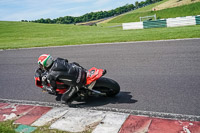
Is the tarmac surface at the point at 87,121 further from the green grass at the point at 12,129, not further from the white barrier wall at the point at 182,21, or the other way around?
the white barrier wall at the point at 182,21

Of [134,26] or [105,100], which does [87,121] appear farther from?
Answer: [134,26]

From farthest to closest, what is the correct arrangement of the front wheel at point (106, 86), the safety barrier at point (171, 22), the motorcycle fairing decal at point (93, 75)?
the safety barrier at point (171, 22), the front wheel at point (106, 86), the motorcycle fairing decal at point (93, 75)

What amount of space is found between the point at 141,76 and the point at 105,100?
6.44ft

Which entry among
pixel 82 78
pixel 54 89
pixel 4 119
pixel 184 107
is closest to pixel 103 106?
pixel 82 78

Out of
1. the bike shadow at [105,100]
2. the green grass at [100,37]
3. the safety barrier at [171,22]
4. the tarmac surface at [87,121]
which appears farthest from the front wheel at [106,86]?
the safety barrier at [171,22]

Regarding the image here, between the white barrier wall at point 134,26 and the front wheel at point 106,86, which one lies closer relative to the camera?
the front wheel at point 106,86

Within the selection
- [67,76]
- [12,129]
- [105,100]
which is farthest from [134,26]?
[12,129]

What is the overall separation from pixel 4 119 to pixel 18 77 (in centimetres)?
391

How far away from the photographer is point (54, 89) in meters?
6.07

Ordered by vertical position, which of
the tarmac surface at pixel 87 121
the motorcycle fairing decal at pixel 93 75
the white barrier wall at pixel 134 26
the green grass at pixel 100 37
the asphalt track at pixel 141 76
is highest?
the white barrier wall at pixel 134 26

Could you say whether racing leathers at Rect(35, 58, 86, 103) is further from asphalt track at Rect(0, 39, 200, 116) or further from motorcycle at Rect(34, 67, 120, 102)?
asphalt track at Rect(0, 39, 200, 116)

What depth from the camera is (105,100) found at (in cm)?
619

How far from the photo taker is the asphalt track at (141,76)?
562 cm

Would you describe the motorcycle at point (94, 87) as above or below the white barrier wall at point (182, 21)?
below
